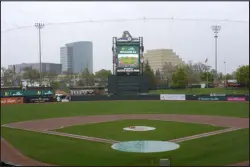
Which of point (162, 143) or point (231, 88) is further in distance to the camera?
point (231, 88)

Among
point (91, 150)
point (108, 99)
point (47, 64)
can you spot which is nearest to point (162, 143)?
point (91, 150)

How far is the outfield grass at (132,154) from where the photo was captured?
11.5 meters

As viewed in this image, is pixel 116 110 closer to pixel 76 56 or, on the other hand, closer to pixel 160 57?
pixel 76 56

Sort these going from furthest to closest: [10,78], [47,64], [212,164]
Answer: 1. [47,64]
2. [10,78]
3. [212,164]

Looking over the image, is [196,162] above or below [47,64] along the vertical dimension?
below

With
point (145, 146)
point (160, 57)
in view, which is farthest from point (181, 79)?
point (160, 57)

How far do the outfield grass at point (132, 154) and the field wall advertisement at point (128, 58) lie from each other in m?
36.9

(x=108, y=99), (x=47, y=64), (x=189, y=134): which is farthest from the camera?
(x=47, y=64)

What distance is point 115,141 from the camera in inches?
658

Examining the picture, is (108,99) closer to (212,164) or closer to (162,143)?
(162,143)

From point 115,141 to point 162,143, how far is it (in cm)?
255

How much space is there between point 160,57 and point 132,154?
447 feet

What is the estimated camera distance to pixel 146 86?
5159 centimetres

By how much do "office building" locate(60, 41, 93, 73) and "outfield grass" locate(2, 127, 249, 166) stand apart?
360 feet
